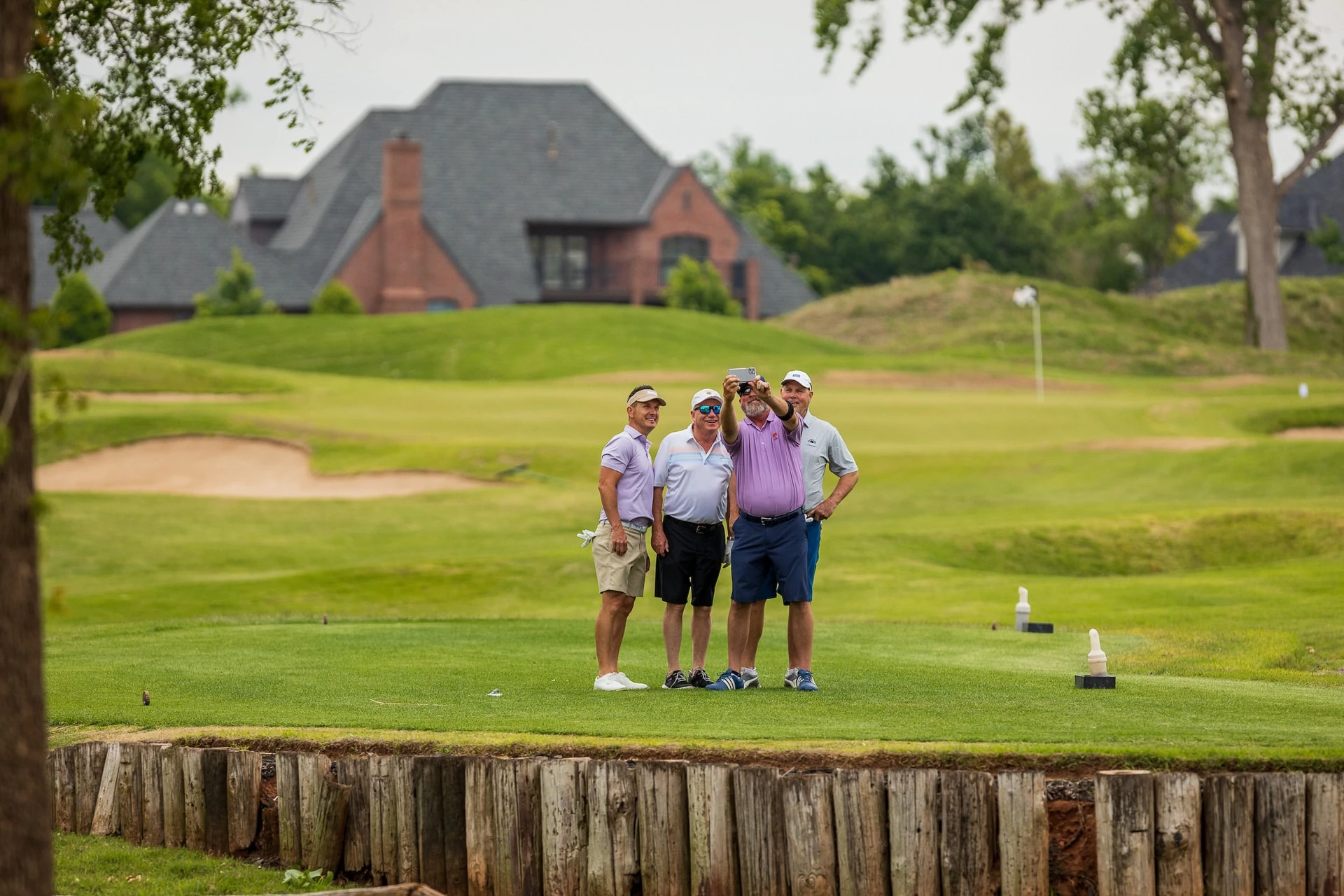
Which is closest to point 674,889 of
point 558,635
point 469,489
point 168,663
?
point 168,663

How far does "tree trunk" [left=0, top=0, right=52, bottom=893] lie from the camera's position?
6223mm

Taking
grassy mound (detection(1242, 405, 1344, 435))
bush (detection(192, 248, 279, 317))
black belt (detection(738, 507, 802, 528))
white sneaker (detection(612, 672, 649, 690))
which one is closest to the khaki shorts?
white sneaker (detection(612, 672, 649, 690))

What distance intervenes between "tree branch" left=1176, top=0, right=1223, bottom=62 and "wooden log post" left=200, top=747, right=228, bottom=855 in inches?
2093

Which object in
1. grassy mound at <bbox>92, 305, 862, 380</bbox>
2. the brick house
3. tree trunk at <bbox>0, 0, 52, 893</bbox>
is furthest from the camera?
the brick house

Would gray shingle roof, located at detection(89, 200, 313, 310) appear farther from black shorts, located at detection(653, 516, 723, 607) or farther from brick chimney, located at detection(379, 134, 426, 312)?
black shorts, located at detection(653, 516, 723, 607)

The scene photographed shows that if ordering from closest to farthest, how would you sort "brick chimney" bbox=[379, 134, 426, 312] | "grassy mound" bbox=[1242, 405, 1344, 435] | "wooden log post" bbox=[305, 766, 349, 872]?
"wooden log post" bbox=[305, 766, 349, 872], "grassy mound" bbox=[1242, 405, 1344, 435], "brick chimney" bbox=[379, 134, 426, 312]

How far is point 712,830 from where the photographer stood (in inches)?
345

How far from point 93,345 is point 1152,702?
47663 millimetres

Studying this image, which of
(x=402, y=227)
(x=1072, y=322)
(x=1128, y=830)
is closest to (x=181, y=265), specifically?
(x=402, y=227)

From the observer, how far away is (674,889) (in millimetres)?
8914

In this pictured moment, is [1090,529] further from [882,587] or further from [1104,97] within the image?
[1104,97]

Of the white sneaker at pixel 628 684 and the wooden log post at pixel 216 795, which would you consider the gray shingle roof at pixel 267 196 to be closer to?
the white sneaker at pixel 628 684

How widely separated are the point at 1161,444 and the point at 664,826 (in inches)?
1001

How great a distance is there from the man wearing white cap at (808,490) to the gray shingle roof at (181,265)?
6542cm
